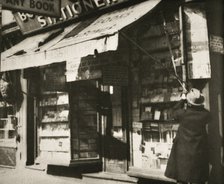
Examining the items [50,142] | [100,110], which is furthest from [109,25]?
[50,142]

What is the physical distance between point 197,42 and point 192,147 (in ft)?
5.74

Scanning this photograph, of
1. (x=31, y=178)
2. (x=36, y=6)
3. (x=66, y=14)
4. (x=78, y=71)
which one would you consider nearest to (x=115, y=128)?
(x=78, y=71)

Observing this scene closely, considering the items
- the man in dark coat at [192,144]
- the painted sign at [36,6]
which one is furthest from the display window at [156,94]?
the painted sign at [36,6]

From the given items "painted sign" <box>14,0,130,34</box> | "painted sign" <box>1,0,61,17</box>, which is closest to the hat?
"painted sign" <box>14,0,130,34</box>

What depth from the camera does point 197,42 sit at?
669 centimetres

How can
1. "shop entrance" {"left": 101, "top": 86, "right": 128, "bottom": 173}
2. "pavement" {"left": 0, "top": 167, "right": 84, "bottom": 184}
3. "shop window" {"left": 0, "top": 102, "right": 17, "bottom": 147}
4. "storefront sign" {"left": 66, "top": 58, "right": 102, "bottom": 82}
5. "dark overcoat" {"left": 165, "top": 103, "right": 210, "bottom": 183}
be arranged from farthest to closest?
"shop window" {"left": 0, "top": 102, "right": 17, "bottom": 147}, "pavement" {"left": 0, "top": 167, "right": 84, "bottom": 184}, "shop entrance" {"left": 101, "top": 86, "right": 128, "bottom": 173}, "storefront sign" {"left": 66, "top": 58, "right": 102, "bottom": 82}, "dark overcoat" {"left": 165, "top": 103, "right": 210, "bottom": 183}

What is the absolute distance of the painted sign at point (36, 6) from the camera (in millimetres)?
8551

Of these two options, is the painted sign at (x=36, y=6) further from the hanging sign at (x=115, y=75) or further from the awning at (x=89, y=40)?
the hanging sign at (x=115, y=75)

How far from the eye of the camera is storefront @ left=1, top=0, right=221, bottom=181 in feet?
22.4

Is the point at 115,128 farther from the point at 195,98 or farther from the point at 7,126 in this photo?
the point at 7,126

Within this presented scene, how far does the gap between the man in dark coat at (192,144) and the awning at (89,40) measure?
1505 millimetres

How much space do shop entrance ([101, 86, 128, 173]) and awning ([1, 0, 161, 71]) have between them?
1.36 meters

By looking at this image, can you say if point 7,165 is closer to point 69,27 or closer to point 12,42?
point 12,42

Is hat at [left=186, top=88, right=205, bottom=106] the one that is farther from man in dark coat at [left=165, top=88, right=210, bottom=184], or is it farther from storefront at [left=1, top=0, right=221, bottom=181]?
storefront at [left=1, top=0, right=221, bottom=181]
